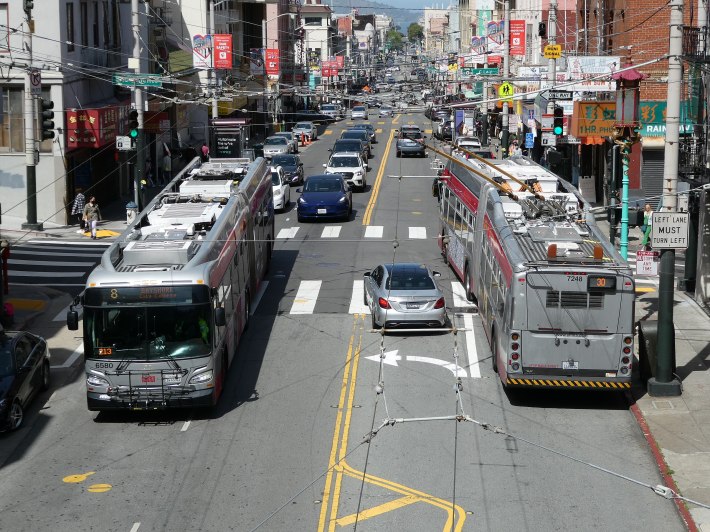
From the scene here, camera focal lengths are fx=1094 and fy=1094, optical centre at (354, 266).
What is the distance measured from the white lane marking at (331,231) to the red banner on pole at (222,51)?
1922 cm

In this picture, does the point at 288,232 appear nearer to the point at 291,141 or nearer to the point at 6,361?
the point at 6,361

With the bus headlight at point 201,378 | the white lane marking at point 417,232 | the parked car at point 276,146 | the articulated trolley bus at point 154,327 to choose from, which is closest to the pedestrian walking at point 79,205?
the white lane marking at point 417,232

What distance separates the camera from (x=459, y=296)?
98.0ft

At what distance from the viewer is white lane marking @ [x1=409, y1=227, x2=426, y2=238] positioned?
3961 cm

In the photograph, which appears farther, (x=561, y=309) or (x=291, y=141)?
(x=291, y=141)

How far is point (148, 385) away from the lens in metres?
19.3

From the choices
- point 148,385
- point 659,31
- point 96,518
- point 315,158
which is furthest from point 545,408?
point 315,158

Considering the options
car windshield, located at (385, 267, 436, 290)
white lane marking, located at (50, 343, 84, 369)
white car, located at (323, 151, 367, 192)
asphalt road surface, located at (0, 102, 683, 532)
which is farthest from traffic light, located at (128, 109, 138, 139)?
white car, located at (323, 151, 367, 192)

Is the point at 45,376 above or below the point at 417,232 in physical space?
below

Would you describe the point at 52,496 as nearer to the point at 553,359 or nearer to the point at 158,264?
the point at 158,264

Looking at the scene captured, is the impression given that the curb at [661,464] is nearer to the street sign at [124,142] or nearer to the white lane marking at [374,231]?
the white lane marking at [374,231]

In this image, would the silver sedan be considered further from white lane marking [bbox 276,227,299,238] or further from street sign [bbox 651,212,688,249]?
white lane marking [bbox 276,227,299,238]

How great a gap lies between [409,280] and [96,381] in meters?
9.11

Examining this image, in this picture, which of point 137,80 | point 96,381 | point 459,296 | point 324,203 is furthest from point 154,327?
point 324,203
